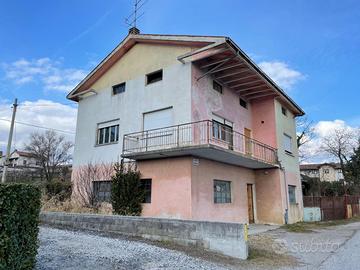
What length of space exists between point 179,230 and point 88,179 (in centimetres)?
990

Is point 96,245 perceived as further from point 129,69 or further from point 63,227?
point 129,69

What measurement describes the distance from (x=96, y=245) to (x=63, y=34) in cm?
1006

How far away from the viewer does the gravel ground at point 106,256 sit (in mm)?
5926

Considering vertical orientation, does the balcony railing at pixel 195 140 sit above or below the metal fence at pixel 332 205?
above

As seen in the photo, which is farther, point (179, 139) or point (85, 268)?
point (179, 139)

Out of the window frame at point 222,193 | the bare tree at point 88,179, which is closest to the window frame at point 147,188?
the bare tree at point 88,179

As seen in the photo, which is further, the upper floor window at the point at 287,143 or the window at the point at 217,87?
the upper floor window at the point at 287,143

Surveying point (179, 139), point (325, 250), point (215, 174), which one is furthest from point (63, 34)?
point (325, 250)

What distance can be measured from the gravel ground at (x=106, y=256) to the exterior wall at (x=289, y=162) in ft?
40.6

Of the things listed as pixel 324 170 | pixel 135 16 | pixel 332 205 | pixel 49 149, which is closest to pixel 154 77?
pixel 135 16

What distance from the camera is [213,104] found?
51.0 feet

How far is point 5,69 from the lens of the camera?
53.1 ft

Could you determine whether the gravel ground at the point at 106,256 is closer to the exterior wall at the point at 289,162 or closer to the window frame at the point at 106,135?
the window frame at the point at 106,135

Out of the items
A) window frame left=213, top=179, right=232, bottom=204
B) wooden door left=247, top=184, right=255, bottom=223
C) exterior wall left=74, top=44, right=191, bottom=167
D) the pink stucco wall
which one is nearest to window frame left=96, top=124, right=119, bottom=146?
exterior wall left=74, top=44, right=191, bottom=167
